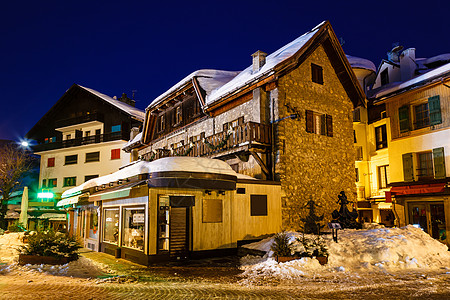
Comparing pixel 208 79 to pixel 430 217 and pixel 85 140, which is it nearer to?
pixel 430 217

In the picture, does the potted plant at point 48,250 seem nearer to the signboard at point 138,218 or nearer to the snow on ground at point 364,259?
the signboard at point 138,218

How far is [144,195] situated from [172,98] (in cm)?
1361

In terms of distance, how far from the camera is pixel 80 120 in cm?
4262

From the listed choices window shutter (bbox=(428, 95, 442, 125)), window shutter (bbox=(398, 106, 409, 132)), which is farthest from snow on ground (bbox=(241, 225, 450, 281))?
window shutter (bbox=(398, 106, 409, 132))

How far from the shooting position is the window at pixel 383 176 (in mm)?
25859

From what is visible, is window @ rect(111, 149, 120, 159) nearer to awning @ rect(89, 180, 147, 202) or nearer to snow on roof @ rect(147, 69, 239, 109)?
snow on roof @ rect(147, 69, 239, 109)

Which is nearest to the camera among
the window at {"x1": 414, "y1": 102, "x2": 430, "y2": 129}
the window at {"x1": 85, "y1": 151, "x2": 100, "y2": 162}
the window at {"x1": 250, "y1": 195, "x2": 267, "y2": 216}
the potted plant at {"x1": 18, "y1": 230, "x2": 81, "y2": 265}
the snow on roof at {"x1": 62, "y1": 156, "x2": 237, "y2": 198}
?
the potted plant at {"x1": 18, "y1": 230, "x2": 81, "y2": 265}

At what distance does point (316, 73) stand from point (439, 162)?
8.40 metres

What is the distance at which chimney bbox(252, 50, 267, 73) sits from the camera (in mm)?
19288

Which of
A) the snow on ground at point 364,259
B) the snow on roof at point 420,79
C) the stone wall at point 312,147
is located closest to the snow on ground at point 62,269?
the snow on ground at point 364,259

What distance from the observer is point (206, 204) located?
14109 millimetres

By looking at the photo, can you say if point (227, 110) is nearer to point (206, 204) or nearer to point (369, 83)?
point (206, 204)

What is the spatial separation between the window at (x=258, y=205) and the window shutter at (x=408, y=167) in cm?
1102

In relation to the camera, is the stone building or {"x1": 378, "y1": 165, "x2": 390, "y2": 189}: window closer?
the stone building
